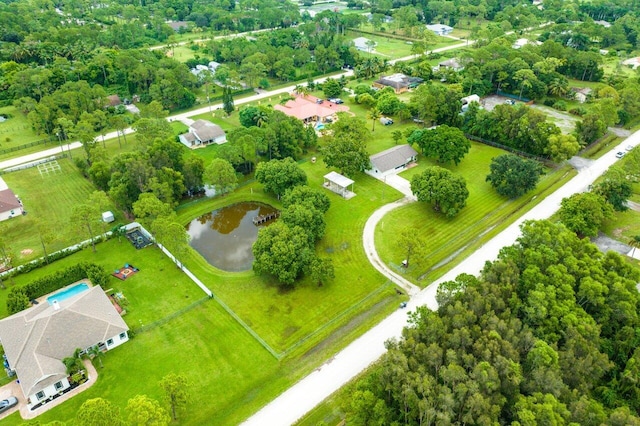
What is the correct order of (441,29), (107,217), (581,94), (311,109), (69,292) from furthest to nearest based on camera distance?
(441,29), (581,94), (311,109), (107,217), (69,292)

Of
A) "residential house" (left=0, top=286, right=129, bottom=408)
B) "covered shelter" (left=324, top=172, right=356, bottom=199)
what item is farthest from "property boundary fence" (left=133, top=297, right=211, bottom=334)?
"covered shelter" (left=324, top=172, right=356, bottom=199)

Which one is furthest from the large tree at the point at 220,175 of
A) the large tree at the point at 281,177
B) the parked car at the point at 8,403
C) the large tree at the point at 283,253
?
the parked car at the point at 8,403

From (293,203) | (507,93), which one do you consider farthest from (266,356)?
(507,93)

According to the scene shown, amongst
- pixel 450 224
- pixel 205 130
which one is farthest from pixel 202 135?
pixel 450 224

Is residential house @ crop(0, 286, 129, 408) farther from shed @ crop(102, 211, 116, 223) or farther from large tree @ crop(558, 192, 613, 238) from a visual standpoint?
large tree @ crop(558, 192, 613, 238)

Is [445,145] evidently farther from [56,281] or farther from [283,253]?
[56,281]

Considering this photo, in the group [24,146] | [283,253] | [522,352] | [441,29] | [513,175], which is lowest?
[24,146]
